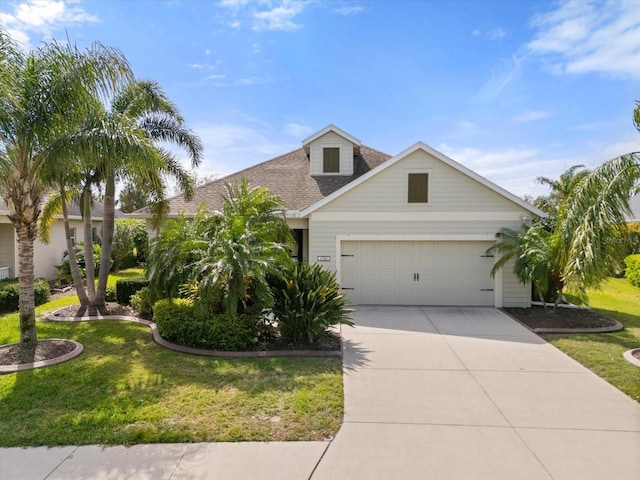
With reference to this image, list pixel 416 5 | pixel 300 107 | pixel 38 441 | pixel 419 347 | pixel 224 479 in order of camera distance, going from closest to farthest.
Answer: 1. pixel 224 479
2. pixel 38 441
3. pixel 419 347
4. pixel 416 5
5. pixel 300 107

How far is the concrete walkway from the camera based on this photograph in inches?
148

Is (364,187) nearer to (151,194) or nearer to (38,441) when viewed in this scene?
(151,194)

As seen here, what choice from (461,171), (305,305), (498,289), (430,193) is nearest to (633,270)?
(498,289)

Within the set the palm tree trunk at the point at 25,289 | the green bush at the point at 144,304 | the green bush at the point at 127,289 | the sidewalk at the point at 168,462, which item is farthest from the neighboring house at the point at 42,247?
the sidewalk at the point at 168,462

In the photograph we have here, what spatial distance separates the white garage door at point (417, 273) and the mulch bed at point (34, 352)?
766cm

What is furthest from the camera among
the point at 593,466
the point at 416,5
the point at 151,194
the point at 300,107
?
the point at 300,107

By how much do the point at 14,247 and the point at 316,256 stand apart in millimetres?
12160

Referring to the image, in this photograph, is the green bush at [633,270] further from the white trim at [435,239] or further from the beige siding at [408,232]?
the white trim at [435,239]

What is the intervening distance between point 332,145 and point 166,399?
38.9 feet

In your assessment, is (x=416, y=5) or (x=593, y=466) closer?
(x=593, y=466)

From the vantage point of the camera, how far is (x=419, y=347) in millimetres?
7855

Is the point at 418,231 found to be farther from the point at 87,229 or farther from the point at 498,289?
the point at 87,229

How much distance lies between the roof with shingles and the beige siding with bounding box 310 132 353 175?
0.33m

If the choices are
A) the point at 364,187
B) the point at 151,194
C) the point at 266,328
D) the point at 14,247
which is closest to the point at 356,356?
the point at 266,328
